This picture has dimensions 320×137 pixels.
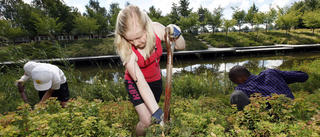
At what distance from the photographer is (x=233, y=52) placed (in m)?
14.9

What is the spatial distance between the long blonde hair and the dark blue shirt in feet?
4.91

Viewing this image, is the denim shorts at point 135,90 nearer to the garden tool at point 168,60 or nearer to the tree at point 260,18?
the garden tool at point 168,60

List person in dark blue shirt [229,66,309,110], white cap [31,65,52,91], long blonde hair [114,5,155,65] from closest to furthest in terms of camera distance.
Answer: long blonde hair [114,5,155,65] < person in dark blue shirt [229,66,309,110] < white cap [31,65,52,91]

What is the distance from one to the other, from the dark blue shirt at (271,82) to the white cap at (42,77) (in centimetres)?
290

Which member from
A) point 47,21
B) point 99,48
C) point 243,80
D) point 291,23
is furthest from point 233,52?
point 47,21

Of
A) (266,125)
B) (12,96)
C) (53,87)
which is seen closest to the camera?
(266,125)

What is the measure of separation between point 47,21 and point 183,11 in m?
20.5

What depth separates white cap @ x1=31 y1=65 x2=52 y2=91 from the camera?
7.76 feet

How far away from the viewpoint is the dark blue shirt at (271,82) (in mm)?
2061

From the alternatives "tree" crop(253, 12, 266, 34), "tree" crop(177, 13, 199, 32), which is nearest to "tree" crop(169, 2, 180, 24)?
"tree" crop(177, 13, 199, 32)

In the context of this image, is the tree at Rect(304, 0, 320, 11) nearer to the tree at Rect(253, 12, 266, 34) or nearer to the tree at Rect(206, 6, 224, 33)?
the tree at Rect(253, 12, 266, 34)

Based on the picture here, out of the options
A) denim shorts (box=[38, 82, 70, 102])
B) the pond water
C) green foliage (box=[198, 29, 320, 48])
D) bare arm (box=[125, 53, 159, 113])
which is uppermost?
green foliage (box=[198, 29, 320, 48])

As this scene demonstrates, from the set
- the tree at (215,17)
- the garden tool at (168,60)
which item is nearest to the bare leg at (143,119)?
the garden tool at (168,60)

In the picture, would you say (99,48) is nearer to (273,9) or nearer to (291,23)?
(273,9)
